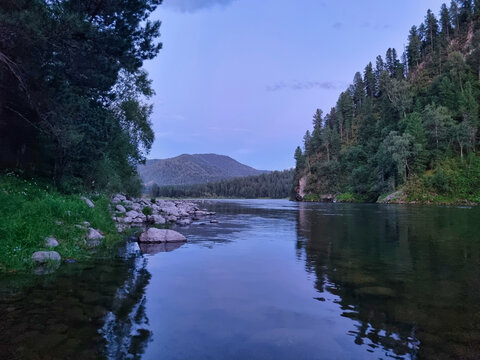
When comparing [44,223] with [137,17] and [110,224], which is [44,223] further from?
[137,17]

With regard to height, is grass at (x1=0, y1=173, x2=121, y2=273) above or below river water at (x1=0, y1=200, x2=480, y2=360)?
above

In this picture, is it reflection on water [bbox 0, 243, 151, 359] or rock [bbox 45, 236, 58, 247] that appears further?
rock [bbox 45, 236, 58, 247]

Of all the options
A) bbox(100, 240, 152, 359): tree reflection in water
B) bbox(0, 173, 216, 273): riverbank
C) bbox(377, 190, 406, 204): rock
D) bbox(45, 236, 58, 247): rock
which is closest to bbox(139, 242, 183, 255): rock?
bbox(0, 173, 216, 273): riverbank

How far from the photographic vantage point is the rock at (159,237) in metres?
14.7

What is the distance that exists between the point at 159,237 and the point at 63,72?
28.8 feet

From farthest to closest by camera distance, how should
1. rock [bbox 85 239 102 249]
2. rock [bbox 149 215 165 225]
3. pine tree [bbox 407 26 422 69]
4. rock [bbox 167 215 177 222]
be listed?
pine tree [bbox 407 26 422 69], rock [bbox 167 215 177 222], rock [bbox 149 215 165 225], rock [bbox 85 239 102 249]

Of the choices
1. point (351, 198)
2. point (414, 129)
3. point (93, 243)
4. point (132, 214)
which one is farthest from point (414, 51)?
point (93, 243)

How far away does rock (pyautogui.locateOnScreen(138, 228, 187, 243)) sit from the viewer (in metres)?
14.7

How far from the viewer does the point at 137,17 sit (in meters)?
14.6

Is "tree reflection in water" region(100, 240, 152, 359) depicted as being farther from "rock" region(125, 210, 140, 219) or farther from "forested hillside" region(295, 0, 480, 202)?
"forested hillside" region(295, 0, 480, 202)

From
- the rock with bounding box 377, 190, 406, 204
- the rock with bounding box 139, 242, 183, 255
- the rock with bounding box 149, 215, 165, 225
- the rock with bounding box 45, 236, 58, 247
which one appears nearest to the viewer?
the rock with bounding box 45, 236, 58, 247

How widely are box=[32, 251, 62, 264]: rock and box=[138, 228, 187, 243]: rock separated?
16.6 ft

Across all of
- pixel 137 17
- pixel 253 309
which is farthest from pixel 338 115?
pixel 253 309

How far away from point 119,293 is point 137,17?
43.9ft
